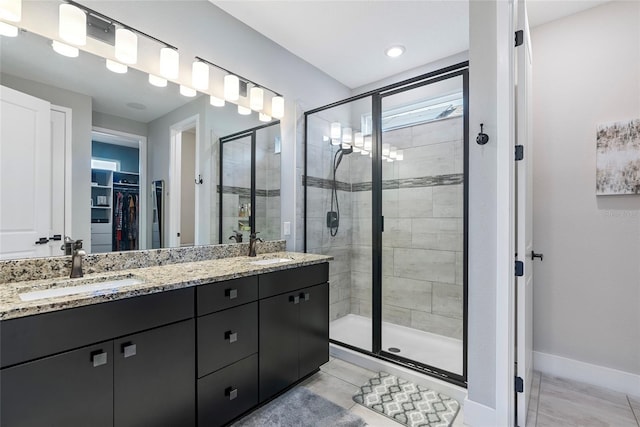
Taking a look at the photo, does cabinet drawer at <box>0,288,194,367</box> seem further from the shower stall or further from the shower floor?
the shower floor

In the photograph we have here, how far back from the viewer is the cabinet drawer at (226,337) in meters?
1.51

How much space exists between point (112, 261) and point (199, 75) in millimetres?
1357

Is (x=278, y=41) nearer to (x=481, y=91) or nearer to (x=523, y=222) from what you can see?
(x=481, y=91)

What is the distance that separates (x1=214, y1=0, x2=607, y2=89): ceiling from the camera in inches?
84.7

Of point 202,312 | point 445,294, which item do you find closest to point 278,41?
point 202,312

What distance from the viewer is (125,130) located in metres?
1.82

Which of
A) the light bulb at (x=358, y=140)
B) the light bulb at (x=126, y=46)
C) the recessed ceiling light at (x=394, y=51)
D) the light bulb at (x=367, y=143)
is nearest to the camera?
the light bulb at (x=126, y=46)

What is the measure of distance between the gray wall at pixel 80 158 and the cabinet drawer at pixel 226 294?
72 centimetres

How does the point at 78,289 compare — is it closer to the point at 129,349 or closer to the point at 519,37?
the point at 129,349

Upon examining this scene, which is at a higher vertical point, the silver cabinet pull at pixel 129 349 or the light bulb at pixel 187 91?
the light bulb at pixel 187 91

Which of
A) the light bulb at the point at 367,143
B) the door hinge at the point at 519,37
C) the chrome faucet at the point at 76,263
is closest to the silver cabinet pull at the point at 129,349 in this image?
the chrome faucet at the point at 76,263

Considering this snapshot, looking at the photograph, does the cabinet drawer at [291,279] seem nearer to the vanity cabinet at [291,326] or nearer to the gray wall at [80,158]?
the vanity cabinet at [291,326]

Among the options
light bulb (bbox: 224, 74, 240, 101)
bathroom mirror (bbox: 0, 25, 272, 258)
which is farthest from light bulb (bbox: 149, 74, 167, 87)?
light bulb (bbox: 224, 74, 240, 101)

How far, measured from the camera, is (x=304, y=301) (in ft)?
6.89
